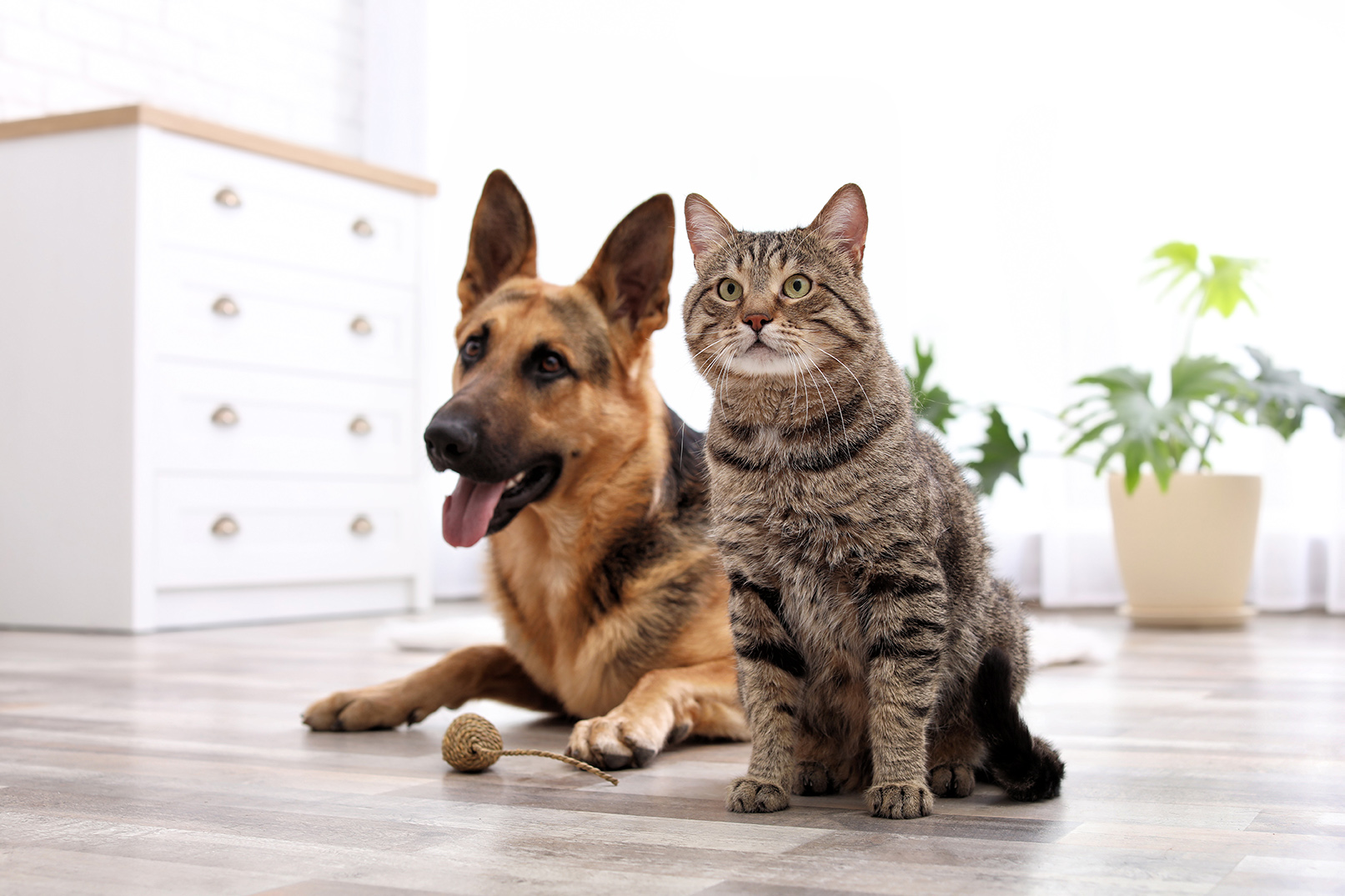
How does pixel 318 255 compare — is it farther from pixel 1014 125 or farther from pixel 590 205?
pixel 1014 125

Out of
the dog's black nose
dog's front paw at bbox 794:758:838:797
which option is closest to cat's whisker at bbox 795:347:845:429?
dog's front paw at bbox 794:758:838:797

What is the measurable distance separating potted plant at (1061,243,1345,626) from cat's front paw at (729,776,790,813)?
2.64m

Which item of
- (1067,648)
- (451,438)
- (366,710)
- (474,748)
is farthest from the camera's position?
(1067,648)

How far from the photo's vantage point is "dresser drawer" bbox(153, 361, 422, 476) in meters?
3.71

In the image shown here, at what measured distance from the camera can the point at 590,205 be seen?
198 inches

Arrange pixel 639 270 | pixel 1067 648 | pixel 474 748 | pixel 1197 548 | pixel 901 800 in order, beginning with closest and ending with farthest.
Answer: pixel 901 800 → pixel 474 748 → pixel 639 270 → pixel 1067 648 → pixel 1197 548

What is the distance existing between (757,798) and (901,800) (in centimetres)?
15

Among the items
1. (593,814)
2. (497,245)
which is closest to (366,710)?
(593,814)

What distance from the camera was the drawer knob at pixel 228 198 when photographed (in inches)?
150

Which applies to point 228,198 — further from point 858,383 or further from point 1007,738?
point 1007,738

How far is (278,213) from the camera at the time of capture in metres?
3.98

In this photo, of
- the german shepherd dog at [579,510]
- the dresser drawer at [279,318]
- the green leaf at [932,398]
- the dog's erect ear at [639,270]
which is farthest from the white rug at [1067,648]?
the dresser drawer at [279,318]

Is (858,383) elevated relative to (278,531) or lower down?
elevated

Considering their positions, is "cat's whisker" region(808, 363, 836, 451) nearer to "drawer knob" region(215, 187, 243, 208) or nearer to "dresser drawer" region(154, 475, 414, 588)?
Answer: "dresser drawer" region(154, 475, 414, 588)
